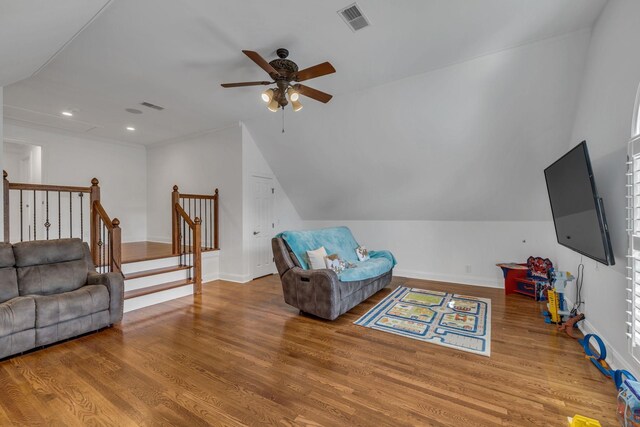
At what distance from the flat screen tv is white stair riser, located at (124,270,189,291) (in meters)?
5.03

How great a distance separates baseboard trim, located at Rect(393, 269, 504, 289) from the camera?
491 cm

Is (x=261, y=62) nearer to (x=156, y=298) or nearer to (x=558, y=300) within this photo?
(x=156, y=298)

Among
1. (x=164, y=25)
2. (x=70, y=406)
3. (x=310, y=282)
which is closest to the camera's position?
(x=70, y=406)

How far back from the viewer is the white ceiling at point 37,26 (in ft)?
6.33

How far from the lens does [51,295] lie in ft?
9.66

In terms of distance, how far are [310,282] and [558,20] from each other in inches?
140

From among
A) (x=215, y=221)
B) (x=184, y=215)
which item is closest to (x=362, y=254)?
(x=215, y=221)

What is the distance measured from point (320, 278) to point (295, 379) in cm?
128

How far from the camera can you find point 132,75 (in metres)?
3.46

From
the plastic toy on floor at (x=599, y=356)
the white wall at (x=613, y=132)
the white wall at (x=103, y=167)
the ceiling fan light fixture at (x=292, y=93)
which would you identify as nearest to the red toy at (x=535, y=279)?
the white wall at (x=613, y=132)

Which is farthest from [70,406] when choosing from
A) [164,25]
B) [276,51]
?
[276,51]

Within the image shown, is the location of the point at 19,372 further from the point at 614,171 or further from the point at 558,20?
the point at 558,20

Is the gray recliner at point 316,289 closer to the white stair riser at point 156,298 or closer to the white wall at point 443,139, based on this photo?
the white stair riser at point 156,298

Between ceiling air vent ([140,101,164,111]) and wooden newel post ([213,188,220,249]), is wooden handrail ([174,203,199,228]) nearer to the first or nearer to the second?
wooden newel post ([213,188,220,249])
